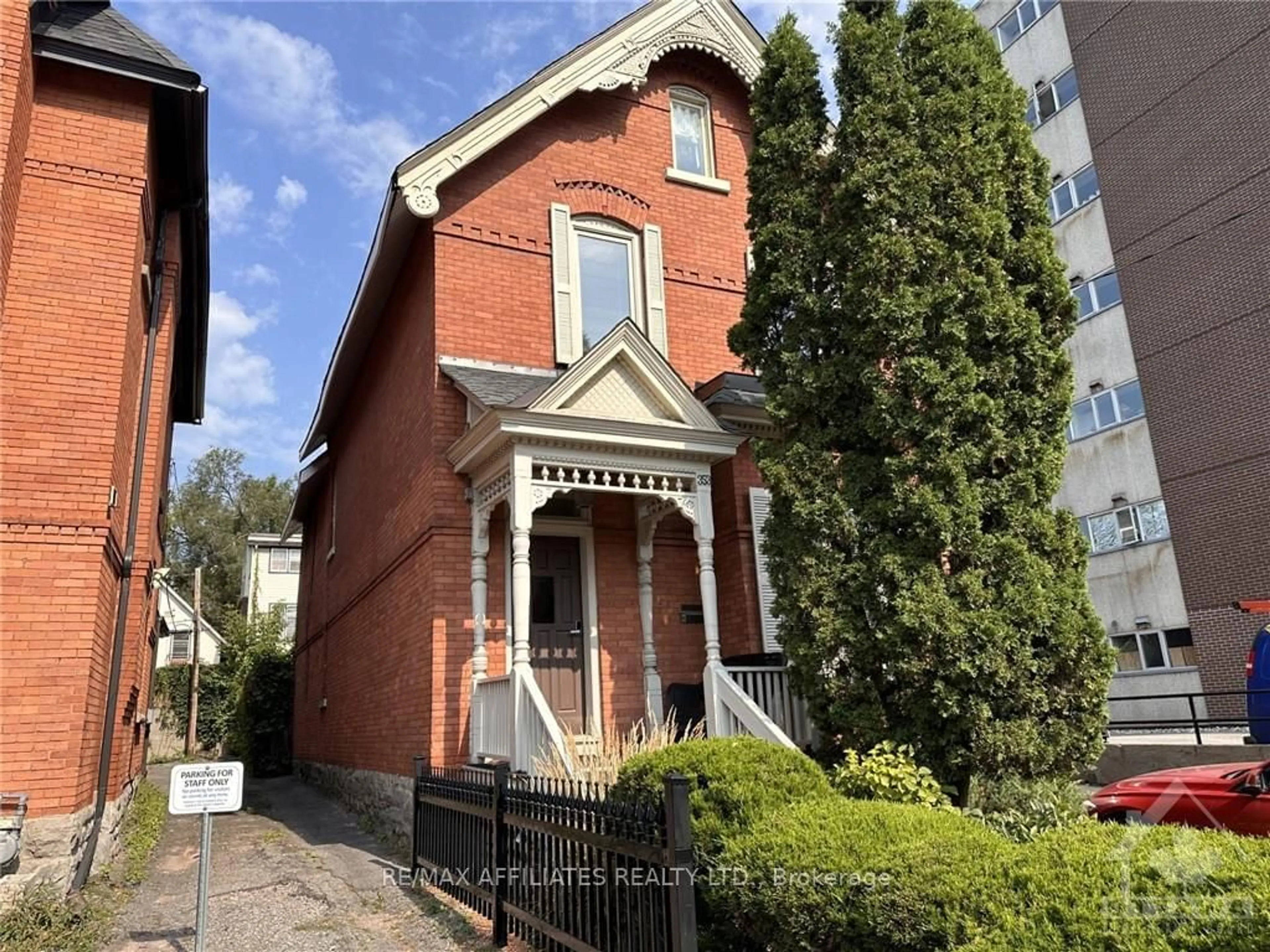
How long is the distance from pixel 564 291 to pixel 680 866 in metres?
7.92

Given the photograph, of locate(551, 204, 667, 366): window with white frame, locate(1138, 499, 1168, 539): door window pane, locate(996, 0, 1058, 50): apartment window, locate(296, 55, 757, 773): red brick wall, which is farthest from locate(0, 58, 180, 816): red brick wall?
locate(996, 0, 1058, 50): apartment window

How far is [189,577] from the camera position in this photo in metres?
46.8

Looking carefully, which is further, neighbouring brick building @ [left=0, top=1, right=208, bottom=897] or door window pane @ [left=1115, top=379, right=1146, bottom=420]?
door window pane @ [left=1115, top=379, right=1146, bottom=420]

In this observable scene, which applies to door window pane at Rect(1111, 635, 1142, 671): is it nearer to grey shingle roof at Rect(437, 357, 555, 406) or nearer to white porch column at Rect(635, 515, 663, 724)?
white porch column at Rect(635, 515, 663, 724)

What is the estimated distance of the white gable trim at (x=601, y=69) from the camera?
9.70 metres

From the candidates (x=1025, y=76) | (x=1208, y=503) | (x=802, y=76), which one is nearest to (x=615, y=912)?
(x=802, y=76)

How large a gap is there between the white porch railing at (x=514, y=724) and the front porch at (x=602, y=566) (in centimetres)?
2

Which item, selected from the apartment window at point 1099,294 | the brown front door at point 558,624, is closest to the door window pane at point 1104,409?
the apartment window at point 1099,294

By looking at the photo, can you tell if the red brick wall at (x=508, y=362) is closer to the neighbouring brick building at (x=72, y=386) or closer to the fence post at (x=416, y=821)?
the fence post at (x=416, y=821)

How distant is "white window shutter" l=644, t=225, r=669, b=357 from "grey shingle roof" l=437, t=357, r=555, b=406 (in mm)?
1633

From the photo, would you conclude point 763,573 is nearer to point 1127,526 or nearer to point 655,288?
point 655,288

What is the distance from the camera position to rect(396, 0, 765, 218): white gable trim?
9.70 metres

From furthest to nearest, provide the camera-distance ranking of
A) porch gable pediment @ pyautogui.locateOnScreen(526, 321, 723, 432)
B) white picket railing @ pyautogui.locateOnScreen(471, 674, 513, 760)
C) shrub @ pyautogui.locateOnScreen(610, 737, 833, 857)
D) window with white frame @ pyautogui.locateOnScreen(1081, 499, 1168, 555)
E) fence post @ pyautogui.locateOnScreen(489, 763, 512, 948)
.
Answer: window with white frame @ pyautogui.locateOnScreen(1081, 499, 1168, 555), porch gable pediment @ pyautogui.locateOnScreen(526, 321, 723, 432), white picket railing @ pyautogui.locateOnScreen(471, 674, 513, 760), fence post @ pyautogui.locateOnScreen(489, 763, 512, 948), shrub @ pyautogui.locateOnScreen(610, 737, 833, 857)

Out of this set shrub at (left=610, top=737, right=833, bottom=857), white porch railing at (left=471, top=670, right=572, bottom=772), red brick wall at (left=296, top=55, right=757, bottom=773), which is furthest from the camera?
red brick wall at (left=296, top=55, right=757, bottom=773)
